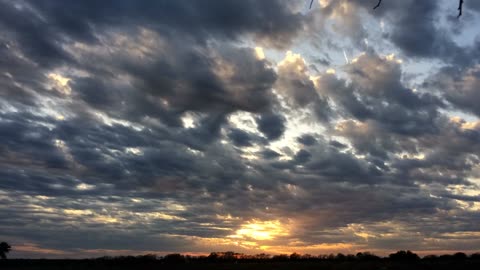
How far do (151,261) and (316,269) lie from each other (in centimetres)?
7561

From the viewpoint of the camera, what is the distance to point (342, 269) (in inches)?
3669

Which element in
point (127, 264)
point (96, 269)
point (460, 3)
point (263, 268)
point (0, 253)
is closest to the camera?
point (460, 3)

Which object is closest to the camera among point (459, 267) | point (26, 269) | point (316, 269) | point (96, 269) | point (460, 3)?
point (460, 3)

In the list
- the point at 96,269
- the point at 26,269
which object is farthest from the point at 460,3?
the point at 26,269

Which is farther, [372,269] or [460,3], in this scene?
[372,269]

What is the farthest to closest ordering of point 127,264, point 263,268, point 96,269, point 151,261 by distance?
point 151,261 < point 127,264 < point 96,269 < point 263,268

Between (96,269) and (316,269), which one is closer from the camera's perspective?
(316,269)

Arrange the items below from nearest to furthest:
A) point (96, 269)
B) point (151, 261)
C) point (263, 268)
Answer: point (263, 268), point (96, 269), point (151, 261)

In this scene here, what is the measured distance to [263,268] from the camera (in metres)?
110

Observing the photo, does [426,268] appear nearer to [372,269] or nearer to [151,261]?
[372,269]

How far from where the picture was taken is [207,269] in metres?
113

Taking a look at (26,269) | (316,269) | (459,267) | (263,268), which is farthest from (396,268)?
(26,269)

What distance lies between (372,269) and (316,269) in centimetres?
1673

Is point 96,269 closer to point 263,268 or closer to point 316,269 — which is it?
point 263,268
